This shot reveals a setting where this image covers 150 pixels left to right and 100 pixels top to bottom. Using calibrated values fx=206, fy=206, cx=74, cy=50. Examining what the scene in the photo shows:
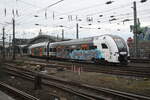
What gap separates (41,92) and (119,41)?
13.6m

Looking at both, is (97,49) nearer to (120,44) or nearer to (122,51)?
(120,44)

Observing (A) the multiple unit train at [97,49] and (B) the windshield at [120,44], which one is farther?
(B) the windshield at [120,44]

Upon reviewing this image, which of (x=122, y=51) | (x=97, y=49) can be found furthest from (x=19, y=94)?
(x=97, y=49)

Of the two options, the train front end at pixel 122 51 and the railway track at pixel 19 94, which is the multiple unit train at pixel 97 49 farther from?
the railway track at pixel 19 94

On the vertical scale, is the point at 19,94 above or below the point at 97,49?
below

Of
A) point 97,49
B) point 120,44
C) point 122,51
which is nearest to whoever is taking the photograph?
point 122,51

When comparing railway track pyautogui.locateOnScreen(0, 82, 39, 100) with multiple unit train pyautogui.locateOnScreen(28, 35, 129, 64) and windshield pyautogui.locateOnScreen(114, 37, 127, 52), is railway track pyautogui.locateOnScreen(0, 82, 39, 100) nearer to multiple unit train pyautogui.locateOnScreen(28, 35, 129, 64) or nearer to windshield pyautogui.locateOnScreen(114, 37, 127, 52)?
multiple unit train pyautogui.locateOnScreen(28, 35, 129, 64)

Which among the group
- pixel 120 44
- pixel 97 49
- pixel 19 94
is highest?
pixel 120 44

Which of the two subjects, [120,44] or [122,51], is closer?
[122,51]

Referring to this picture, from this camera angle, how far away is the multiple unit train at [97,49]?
21266 millimetres

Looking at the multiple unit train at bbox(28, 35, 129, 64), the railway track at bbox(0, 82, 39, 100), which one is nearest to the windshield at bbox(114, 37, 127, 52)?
the multiple unit train at bbox(28, 35, 129, 64)

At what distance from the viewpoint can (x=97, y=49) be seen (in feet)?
75.9

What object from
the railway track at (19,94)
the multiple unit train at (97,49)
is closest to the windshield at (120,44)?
the multiple unit train at (97,49)

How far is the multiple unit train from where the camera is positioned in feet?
69.8
